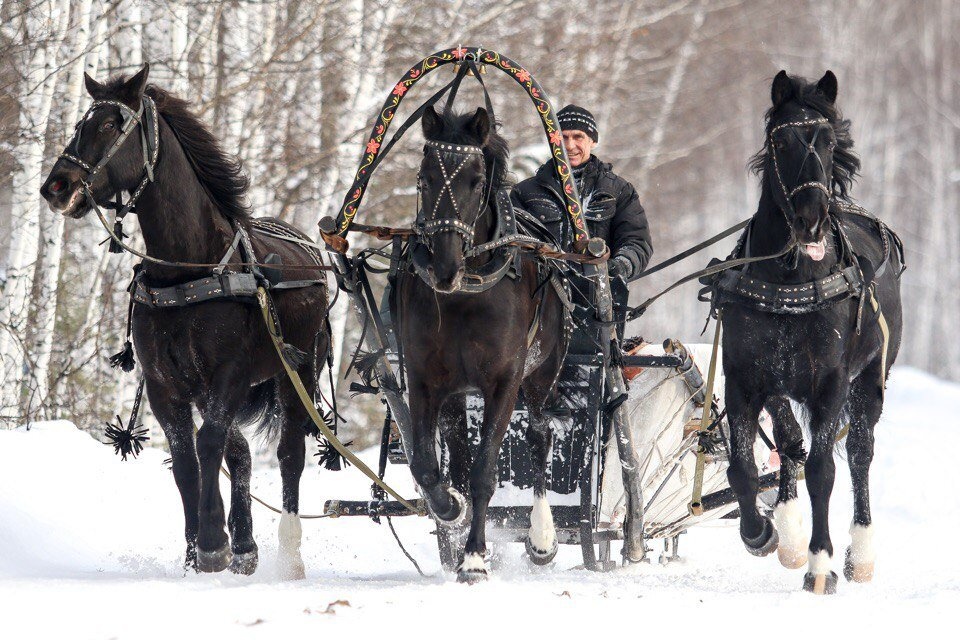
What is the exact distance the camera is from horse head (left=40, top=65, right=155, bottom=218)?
18.7 ft

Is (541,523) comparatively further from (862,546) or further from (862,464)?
(862,464)

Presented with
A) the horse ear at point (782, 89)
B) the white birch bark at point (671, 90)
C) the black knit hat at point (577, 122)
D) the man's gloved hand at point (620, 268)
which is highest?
the white birch bark at point (671, 90)

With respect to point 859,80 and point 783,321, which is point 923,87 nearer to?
point 859,80

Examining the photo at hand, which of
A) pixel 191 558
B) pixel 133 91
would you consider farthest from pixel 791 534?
pixel 133 91

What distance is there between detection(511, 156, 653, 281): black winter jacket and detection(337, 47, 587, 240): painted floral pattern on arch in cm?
96

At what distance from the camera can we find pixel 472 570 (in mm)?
5688

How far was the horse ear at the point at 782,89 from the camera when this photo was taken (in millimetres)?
6184

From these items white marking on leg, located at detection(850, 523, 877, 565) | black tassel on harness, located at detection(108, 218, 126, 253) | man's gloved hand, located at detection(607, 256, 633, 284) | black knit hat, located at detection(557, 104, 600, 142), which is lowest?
white marking on leg, located at detection(850, 523, 877, 565)

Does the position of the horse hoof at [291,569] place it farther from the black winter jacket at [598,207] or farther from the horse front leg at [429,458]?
the black winter jacket at [598,207]

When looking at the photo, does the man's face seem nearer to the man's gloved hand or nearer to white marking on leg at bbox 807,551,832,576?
the man's gloved hand

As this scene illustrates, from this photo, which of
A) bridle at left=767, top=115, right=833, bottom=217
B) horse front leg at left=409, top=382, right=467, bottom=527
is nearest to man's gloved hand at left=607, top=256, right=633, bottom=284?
bridle at left=767, top=115, right=833, bottom=217

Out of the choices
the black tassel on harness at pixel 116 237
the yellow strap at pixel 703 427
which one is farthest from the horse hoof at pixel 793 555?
the black tassel on harness at pixel 116 237

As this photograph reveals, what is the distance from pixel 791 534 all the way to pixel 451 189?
2361 mm

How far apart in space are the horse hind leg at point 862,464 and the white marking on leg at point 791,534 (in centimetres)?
39
